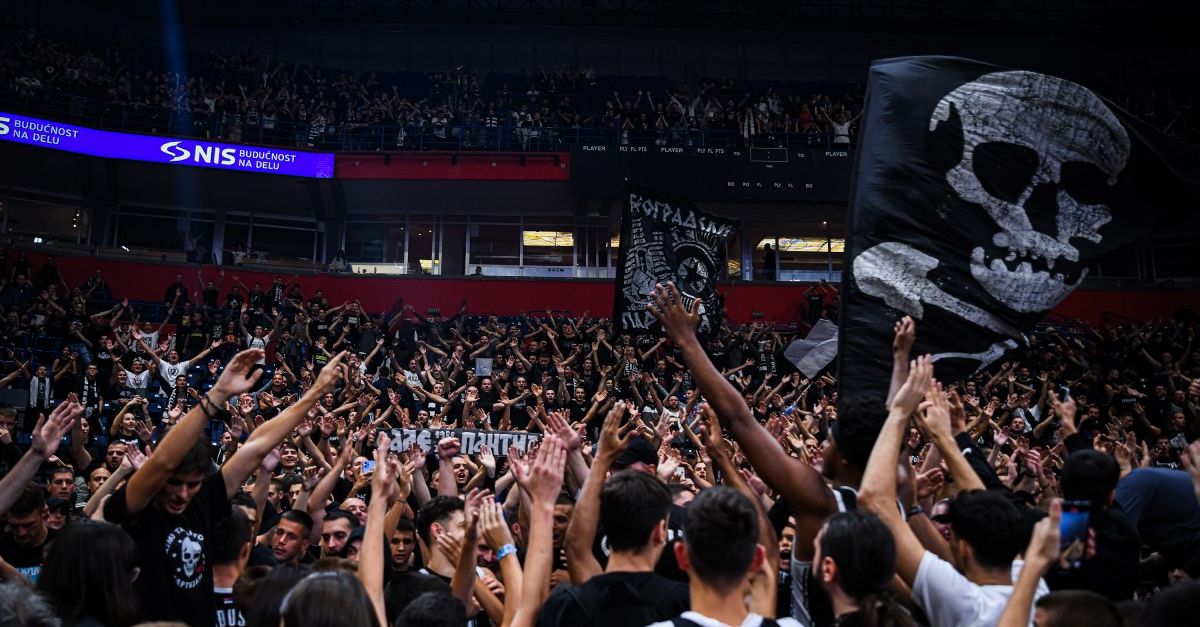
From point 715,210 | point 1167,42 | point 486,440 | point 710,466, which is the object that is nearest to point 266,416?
point 486,440

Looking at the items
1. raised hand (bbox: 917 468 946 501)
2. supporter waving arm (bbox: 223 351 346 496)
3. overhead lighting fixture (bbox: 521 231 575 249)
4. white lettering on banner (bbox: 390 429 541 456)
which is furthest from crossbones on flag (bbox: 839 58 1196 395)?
overhead lighting fixture (bbox: 521 231 575 249)

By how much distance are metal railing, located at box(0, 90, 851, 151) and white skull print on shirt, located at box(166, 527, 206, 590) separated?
73.8 ft

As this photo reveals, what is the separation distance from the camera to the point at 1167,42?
32.2 metres

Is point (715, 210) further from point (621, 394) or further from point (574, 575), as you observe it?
point (574, 575)

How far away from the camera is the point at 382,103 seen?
27.8 metres

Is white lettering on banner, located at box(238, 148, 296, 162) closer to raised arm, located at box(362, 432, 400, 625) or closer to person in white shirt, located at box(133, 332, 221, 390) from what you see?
person in white shirt, located at box(133, 332, 221, 390)

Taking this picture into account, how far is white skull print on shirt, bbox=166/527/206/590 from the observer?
378 cm

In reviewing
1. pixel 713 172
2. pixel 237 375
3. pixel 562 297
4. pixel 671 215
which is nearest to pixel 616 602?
pixel 237 375

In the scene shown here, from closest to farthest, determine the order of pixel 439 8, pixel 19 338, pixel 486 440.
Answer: pixel 486 440 → pixel 19 338 → pixel 439 8

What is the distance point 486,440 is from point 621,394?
6.80 m

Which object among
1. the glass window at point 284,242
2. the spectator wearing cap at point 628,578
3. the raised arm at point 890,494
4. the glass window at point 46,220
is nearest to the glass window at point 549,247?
the glass window at point 284,242

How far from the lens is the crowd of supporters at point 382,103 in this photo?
25203 millimetres

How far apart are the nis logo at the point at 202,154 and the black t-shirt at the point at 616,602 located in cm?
2482

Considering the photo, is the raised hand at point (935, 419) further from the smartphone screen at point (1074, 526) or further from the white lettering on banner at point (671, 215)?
the white lettering on banner at point (671, 215)
